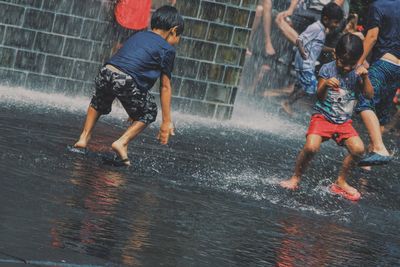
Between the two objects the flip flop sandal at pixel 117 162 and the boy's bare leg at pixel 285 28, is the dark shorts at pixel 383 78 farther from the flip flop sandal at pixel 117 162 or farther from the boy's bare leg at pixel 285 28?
the boy's bare leg at pixel 285 28

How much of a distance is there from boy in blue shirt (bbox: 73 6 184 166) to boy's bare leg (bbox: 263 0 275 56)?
7.93 m

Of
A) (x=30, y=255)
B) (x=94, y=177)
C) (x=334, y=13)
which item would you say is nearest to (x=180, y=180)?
(x=94, y=177)

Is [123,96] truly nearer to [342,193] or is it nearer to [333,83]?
[333,83]

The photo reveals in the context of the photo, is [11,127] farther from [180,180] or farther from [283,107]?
[283,107]

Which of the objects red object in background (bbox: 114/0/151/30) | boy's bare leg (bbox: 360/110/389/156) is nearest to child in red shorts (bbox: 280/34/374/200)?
boy's bare leg (bbox: 360/110/389/156)

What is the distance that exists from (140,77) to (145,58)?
6.4 inches

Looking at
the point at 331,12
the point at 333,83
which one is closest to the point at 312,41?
the point at 331,12

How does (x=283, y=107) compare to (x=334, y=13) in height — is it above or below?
below

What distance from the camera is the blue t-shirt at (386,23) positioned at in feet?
35.3

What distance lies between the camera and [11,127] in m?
9.00

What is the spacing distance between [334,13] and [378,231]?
616 cm

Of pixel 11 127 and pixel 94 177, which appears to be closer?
pixel 94 177

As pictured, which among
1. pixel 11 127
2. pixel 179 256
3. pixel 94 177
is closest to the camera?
pixel 179 256

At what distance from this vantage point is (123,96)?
8.48m
